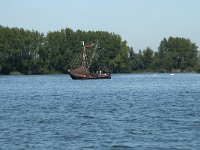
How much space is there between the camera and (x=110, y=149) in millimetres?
26906

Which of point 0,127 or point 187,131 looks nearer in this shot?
point 187,131

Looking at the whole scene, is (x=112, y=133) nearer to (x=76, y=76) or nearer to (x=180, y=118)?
(x=180, y=118)

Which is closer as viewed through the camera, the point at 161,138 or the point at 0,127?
the point at 161,138

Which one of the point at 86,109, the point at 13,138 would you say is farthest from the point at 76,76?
the point at 13,138

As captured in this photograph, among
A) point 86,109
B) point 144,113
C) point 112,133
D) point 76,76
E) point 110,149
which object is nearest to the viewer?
point 110,149

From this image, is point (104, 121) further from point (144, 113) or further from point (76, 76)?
point (76, 76)

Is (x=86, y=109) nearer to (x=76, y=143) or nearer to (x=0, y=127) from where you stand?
(x=0, y=127)

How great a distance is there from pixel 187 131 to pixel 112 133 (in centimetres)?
442

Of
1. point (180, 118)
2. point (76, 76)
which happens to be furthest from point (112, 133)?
point (76, 76)

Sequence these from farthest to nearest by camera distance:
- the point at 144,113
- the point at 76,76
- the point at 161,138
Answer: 1. the point at 76,76
2. the point at 144,113
3. the point at 161,138

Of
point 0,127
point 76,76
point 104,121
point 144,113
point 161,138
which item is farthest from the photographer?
point 76,76

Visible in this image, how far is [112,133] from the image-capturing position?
31.6 m

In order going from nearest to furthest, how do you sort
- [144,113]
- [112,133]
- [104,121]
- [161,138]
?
1. [161,138]
2. [112,133]
3. [104,121]
4. [144,113]

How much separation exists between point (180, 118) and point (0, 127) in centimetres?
1281
